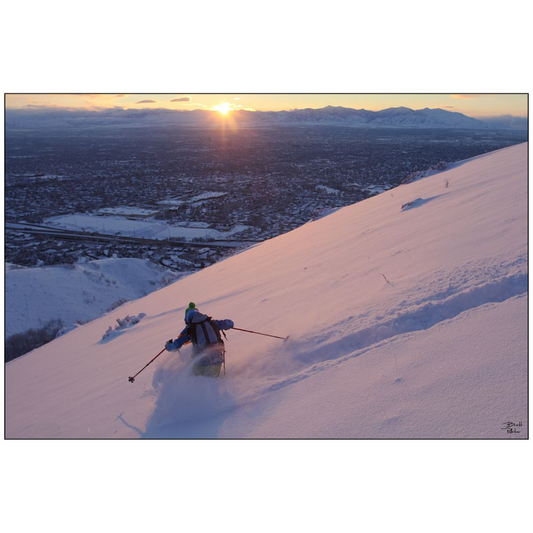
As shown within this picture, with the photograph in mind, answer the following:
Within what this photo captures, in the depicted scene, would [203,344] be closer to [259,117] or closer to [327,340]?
[327,340]

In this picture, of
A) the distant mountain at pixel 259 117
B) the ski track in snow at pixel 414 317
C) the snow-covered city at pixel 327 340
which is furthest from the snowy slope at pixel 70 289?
the ski track in snow at pixel 414 317

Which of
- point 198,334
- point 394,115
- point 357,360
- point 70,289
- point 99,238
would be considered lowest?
point 70,289

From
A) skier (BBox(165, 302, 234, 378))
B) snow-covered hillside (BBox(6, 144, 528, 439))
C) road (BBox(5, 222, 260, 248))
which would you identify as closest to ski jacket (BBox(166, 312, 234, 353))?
skier (BBox(165, 302, 234, 378))

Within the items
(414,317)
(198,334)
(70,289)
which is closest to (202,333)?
(198,334)

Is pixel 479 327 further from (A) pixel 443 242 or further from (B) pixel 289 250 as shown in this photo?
(B) pixel 289 250

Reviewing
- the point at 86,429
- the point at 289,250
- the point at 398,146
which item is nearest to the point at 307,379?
the point at 86,429
